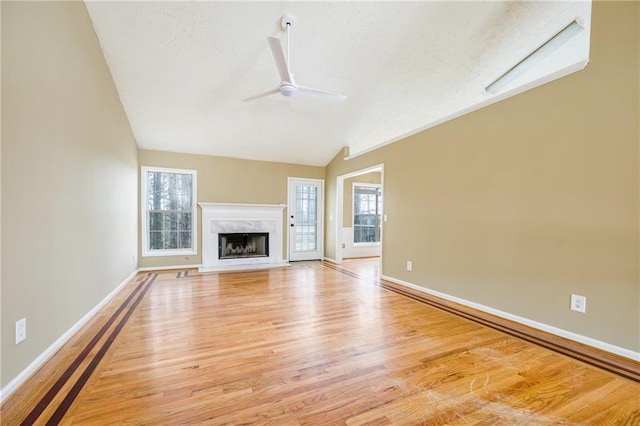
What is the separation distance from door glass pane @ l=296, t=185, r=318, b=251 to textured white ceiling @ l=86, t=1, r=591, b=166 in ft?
7.24

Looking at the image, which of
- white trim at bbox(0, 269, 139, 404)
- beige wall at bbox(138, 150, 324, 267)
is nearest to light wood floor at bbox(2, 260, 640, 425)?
white trim at bbox(0, 269, 139, 404)

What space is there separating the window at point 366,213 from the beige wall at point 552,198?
327 cm

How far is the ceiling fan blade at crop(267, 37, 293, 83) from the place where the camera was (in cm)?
219

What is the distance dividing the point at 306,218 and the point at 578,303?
502 cm

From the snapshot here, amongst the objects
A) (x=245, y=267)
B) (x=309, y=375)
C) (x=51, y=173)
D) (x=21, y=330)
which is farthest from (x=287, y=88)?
(x=245, y=267)

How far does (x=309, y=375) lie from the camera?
176 centimetres

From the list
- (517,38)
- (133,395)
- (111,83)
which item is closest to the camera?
(133,395)

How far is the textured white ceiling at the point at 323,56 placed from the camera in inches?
104

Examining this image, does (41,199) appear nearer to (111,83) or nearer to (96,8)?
(96,8)

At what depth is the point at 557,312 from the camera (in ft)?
7.91

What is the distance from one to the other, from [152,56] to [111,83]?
0.78 meters

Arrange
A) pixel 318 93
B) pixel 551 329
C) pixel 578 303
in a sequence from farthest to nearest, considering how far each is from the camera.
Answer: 1. pixel 318 93
2. pixel 551 329
3. pixel 578 303

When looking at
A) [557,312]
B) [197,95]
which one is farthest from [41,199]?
[557,312]

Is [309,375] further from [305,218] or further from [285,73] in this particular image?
[305,218]
